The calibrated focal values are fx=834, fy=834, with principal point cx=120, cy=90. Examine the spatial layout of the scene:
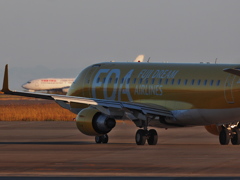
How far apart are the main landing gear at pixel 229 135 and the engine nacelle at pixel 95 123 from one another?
474 centimetres

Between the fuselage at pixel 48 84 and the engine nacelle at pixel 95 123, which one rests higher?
the fuselage at pixel 48 84

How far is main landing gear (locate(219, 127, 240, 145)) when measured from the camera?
35469 mm

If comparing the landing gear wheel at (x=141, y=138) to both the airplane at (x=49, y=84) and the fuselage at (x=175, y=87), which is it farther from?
the airplane at (x=49, y=84)

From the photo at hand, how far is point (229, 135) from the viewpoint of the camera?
117 feet

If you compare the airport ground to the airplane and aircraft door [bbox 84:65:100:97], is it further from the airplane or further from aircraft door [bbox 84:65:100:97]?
the airplane

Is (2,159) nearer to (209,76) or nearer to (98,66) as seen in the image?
(209,76)

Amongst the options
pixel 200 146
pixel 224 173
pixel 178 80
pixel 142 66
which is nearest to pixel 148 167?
pixel 224 173

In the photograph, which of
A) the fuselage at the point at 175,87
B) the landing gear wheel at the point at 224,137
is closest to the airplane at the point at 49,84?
the fuselage at the point at 175,87

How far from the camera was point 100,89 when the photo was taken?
39844 mm

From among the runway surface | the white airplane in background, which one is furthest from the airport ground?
the white airplane in background

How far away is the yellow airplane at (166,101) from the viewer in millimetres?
33781

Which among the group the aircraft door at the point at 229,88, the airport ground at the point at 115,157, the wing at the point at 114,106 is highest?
the aircraft door at the point at 229,88

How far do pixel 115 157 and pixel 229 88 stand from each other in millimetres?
7034

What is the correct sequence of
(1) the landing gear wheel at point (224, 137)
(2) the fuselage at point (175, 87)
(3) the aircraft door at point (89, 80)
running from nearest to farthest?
1. (2) the fuselage at point (175, 87)
2. (1) the landing gear wheel at point (224, 137)
3. (3) the aircraft door at point (89, 80)
